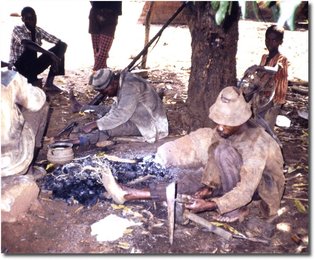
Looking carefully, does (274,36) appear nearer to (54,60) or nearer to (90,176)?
(90,176)

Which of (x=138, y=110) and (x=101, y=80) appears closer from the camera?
(x=101, y=80)

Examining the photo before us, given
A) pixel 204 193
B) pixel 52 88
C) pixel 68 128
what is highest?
pixel 52 88

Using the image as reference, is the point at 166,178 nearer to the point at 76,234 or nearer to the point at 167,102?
the point at 76,234

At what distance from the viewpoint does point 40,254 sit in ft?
13.1

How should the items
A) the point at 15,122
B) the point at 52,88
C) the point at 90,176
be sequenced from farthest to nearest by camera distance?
the point at 52,88, the point at 90,176, the point at 15,122

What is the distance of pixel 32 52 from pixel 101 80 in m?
3.35

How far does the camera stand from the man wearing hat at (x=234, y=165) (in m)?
4.13

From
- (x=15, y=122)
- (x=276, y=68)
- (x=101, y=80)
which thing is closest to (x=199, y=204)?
(x=15, y=122)

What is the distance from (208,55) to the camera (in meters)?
5.98

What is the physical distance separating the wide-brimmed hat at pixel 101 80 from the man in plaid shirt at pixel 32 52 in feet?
9.49

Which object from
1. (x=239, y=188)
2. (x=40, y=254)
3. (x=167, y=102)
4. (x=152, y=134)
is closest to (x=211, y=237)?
(x=239, y=188)

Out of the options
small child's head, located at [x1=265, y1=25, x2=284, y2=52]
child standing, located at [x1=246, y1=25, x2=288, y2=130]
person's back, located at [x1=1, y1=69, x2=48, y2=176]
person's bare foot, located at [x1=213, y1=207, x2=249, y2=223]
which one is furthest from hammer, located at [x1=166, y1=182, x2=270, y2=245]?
small child's head, located at [x1=265, y1=25, x2=284, y2=52]

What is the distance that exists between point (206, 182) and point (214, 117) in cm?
77

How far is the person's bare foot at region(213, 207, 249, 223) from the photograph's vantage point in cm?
438
